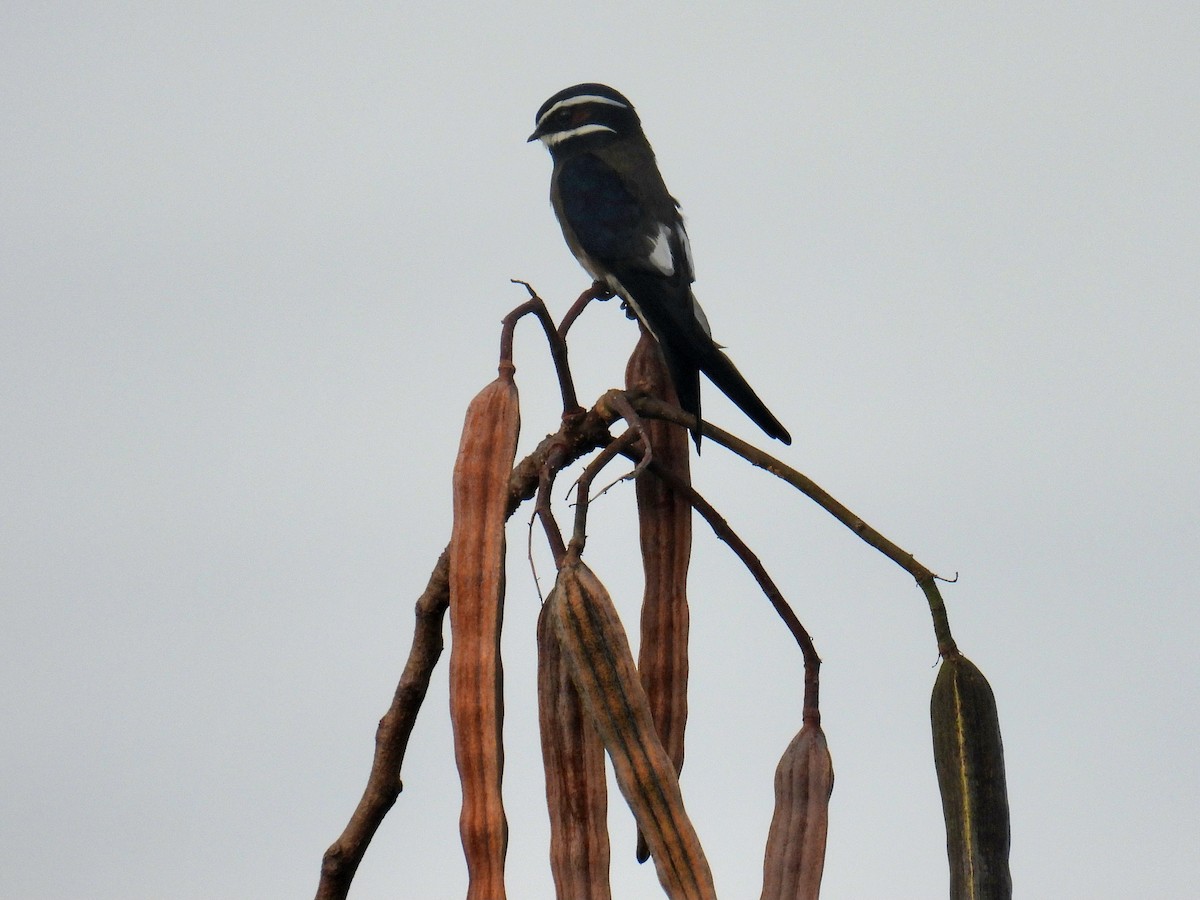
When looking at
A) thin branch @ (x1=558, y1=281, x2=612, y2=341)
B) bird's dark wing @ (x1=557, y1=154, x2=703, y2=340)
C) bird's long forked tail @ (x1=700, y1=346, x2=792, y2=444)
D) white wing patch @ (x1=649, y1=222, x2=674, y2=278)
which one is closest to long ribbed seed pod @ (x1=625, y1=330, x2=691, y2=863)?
thin branch @ (x1=558, y1=281, x2=612, y2=341)

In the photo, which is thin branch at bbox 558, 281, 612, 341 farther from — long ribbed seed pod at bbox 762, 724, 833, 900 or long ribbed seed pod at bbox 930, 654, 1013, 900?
long ribbed seed pod at bbox 930, 654, 1013, 900

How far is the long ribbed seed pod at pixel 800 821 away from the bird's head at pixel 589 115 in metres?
3.84

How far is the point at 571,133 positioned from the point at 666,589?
375cm

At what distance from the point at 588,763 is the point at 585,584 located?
318mm

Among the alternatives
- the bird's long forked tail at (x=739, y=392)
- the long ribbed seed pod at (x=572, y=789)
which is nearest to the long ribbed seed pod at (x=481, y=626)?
the long ribbed seed pod at (x=572, y=789)

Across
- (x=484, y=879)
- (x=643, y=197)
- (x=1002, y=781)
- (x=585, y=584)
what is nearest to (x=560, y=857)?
(x=484, y=879)

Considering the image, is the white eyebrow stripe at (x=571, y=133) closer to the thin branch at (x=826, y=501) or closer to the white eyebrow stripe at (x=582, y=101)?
the white eyebrow stripe at (x=582, y=101)

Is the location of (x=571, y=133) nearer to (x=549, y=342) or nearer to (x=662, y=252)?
(x=662, y=252)

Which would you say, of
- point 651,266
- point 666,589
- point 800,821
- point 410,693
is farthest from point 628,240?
point 800,821

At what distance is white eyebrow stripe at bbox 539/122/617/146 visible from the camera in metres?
6.04

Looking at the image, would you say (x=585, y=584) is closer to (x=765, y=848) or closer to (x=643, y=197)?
(x=765, y=848)

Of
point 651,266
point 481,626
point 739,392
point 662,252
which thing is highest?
point 662,252

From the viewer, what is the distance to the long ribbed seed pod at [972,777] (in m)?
2.38

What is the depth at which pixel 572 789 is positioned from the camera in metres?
2.29
